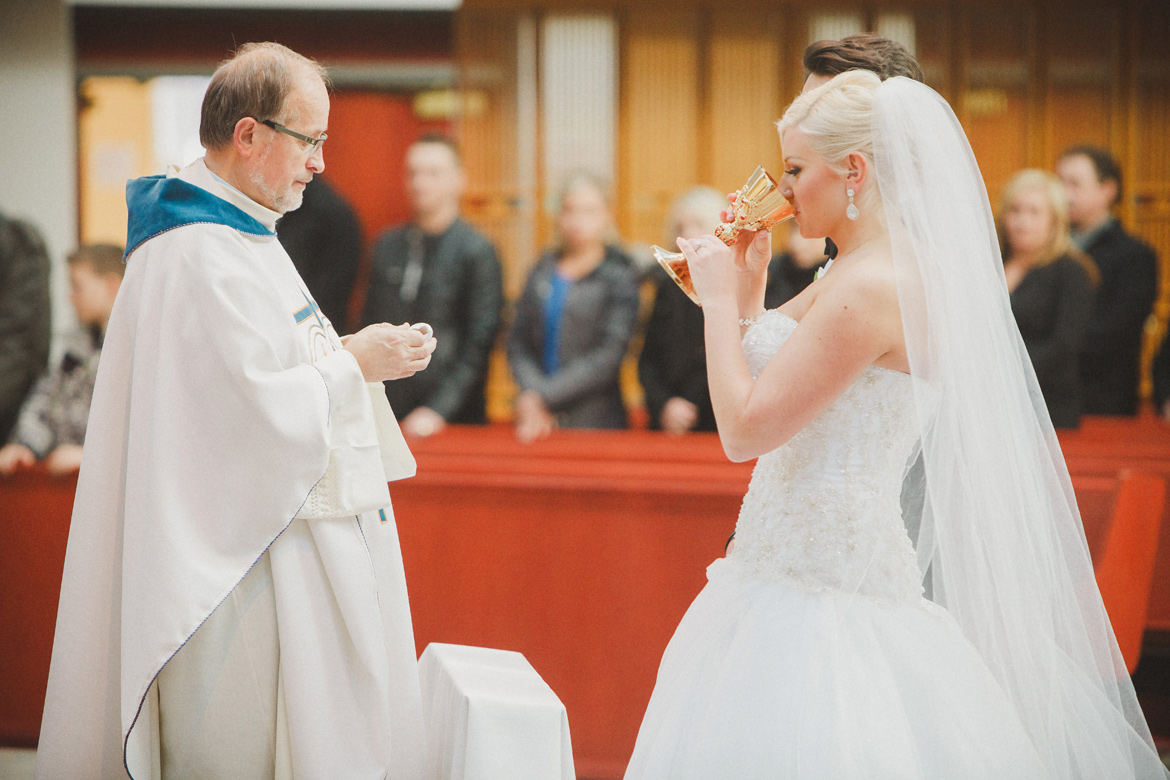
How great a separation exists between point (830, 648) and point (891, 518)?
26 cm

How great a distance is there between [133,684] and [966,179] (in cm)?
166

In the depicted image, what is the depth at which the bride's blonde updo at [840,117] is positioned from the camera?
1.81 m

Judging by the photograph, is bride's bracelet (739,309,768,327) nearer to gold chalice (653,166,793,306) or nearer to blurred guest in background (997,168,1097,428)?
gold chalice (653,166,793,306)

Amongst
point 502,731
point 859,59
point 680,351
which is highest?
point 859,59

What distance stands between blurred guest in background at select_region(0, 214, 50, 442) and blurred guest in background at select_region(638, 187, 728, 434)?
7.86 feet

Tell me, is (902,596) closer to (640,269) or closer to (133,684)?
(133,684)

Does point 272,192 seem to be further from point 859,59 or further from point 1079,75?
point 1079,75

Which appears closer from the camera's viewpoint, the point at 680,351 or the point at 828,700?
the point at 828,700

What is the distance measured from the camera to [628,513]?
294 centimetres

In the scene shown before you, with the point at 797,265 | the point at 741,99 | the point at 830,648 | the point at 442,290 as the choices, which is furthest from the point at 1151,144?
the point at 830,648

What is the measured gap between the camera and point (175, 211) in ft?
6.22

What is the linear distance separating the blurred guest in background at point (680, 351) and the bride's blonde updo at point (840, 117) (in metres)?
2.06

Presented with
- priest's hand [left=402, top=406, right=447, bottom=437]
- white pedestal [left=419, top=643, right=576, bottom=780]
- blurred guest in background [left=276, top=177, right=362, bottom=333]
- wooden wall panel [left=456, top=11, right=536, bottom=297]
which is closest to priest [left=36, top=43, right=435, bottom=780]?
white pedestal [left=419, top=643, right=576, bottom=780]

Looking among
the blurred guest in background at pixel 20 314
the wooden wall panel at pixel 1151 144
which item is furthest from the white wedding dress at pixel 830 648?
the wooden wall panel at pixel 1151 144
